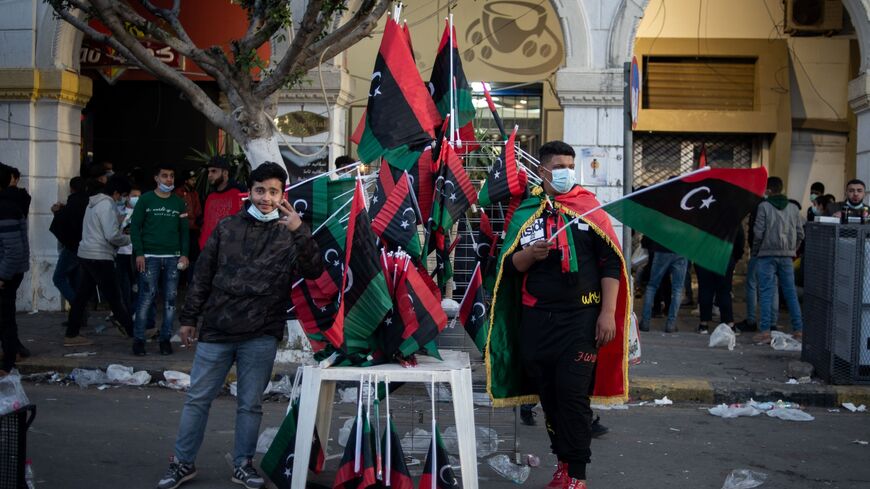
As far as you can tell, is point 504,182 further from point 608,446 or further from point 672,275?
point 672,275

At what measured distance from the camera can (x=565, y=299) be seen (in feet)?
18.0

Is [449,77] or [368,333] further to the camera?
[449,77]

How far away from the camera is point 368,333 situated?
5258 mm

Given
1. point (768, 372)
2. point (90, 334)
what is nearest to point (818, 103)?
point (768, 372)

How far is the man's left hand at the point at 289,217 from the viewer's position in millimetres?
5492

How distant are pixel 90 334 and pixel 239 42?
4249 millimetres

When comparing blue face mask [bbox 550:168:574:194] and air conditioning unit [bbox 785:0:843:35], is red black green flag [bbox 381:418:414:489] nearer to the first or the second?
blue face mask [bbox 550:168:574:194]

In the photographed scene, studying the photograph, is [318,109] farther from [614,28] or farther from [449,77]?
[449,77]

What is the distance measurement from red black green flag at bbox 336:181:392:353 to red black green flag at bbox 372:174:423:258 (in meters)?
0.29

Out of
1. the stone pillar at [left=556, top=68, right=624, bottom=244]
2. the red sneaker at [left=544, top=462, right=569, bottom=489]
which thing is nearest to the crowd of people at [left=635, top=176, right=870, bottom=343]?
the stone pillar at [left=556, top=68, right=624, bottom=244]

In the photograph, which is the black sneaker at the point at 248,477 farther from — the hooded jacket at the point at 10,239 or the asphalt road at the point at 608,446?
the hooded jacket at the point at 10,239

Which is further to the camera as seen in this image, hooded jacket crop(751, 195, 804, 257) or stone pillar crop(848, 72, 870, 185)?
stone pillar crop(848, 72, 870, 185)

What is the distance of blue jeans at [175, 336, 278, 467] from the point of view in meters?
5.64

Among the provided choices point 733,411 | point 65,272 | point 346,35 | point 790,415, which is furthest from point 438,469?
point 65,272
